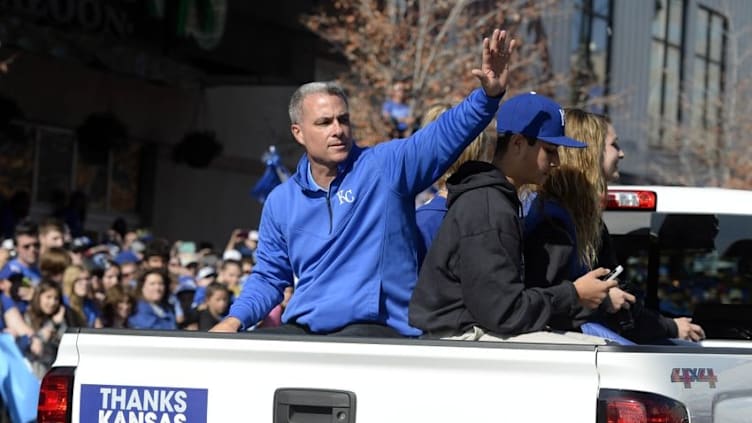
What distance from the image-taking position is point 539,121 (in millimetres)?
4945

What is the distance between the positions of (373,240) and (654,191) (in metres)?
Answer: 1.48

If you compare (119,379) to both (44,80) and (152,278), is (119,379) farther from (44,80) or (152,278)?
(44,80)

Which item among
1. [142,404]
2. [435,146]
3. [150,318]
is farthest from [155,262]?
[142,404]

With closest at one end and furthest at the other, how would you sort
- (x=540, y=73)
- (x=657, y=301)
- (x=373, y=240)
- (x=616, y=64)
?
1. (x=373, y=240)
2. (x=657, y=301)
3. (x=540, y=73)
4. (x=616, y=64)

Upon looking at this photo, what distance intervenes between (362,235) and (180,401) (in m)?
1.14

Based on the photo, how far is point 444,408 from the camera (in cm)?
427

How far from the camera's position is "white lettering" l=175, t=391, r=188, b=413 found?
15.0 ft

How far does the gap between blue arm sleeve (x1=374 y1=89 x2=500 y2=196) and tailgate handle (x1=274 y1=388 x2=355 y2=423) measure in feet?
3.98

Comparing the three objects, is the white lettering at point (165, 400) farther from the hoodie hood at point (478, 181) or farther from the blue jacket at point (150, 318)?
the blue jacket at point (150, 318)

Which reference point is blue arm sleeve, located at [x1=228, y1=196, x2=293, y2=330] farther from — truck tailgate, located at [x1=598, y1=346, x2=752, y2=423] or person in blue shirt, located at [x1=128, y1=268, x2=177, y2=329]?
person in blue shirt, located at [x1=128, y1=268, x2=177, y2=329]

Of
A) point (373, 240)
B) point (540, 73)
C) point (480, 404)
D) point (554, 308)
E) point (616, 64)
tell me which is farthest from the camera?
point (616, 64)

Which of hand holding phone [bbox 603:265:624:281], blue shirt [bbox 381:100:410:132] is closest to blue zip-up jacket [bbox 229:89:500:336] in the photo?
hand holding phone [bbox 603:265:624:281]

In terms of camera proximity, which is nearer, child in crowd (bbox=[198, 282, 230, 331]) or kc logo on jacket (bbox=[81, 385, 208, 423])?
kc logo on jacket (bbox=[81, 385, 208, 423])

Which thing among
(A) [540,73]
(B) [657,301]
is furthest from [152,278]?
(A) [540,73]
